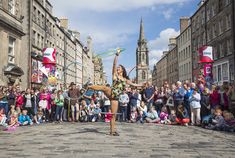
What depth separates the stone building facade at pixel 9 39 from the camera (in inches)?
944

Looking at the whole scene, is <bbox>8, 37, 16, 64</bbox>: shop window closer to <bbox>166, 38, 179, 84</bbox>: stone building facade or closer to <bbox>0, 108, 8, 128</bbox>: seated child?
<bbox>0, 108, 8, 128</bbox>: seated child

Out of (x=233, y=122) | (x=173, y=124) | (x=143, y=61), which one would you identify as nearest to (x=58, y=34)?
(x=173, y=124)

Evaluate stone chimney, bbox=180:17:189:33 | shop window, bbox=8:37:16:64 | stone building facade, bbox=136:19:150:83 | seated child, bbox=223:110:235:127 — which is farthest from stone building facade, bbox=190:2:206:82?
stone building facade, bbox=136:19:150:83

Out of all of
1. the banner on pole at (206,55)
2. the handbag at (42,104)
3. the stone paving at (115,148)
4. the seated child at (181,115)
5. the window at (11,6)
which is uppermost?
the window at (11,6)

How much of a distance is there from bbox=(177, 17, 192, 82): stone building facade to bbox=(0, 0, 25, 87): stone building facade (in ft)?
108

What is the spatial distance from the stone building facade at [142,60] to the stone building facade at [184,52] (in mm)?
77320

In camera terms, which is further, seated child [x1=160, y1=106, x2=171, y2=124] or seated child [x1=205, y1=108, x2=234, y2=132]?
seated child [x1=160, y1=106, x2=171, y2=124]

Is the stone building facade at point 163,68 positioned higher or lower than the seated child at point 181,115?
higher

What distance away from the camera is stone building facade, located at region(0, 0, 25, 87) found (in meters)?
24.0

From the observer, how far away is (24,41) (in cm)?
3206

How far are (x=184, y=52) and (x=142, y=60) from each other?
8352 cm

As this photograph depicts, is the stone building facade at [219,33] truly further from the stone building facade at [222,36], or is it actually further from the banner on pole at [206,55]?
the banner on pole at [206,55]

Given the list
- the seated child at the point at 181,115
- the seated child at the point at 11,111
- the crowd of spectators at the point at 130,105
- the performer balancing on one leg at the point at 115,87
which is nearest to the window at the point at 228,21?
the crowd of spectators at the point at 130,105

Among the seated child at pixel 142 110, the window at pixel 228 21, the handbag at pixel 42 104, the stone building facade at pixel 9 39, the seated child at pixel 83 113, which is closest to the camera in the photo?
the seated child at pixel 142 110
